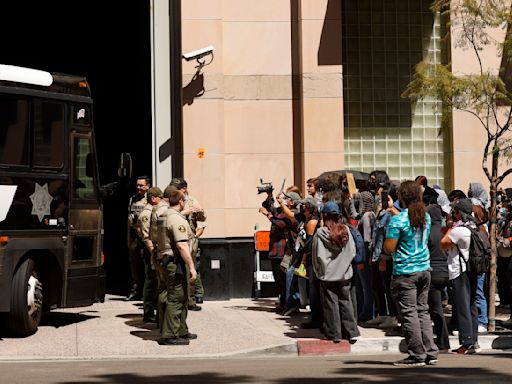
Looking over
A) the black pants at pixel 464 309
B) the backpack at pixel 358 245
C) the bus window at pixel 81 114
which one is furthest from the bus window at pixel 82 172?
the black pants at pixel 464 309

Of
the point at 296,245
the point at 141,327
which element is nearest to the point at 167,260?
the point at 141,327

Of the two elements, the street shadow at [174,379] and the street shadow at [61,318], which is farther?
the street shadow at [61,318]

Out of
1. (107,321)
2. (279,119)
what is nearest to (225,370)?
(107,321)

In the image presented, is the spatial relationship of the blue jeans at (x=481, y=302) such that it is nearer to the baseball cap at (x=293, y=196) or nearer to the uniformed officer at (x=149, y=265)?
the baseball cap at (x=293, y=196)

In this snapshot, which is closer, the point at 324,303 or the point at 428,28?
the point at 324,303

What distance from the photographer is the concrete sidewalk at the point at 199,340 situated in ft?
43.0

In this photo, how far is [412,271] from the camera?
11.9 metres

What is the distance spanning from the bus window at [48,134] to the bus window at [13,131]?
7.7 inches

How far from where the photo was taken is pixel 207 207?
19.1m

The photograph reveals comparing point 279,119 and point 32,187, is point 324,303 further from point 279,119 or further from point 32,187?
point 279,119

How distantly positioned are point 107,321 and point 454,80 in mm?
5996

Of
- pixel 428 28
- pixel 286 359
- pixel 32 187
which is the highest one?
pixel 428 28

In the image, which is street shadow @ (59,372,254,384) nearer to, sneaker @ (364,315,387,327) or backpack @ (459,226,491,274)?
backpack @ (459,226,491,274)

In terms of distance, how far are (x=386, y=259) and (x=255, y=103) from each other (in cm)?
676
